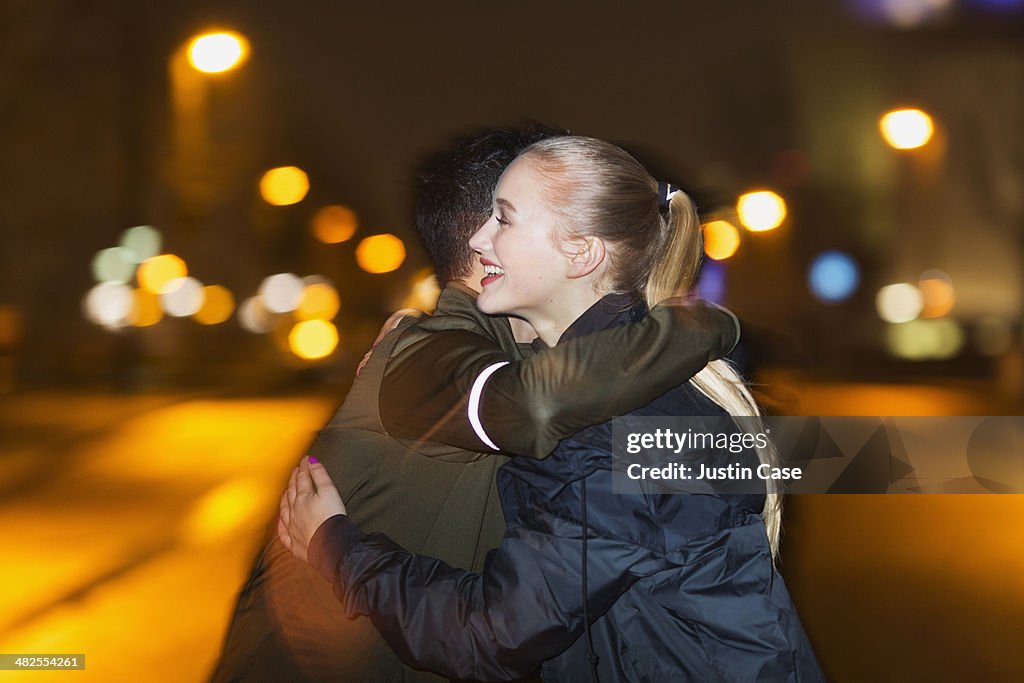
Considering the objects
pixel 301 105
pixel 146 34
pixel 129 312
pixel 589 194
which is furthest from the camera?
pixel 301 105

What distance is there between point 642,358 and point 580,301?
29 cm

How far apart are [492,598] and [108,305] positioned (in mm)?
27544

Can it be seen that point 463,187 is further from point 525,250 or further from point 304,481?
point 304,481

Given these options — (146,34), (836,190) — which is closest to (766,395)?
(146,34)

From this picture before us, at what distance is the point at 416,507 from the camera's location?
2.12 meters

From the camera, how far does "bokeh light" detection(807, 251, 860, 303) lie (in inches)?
1275

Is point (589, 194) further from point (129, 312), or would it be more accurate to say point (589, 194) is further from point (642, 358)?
point (129, 312)

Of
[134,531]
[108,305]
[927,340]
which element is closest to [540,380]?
[134,531]

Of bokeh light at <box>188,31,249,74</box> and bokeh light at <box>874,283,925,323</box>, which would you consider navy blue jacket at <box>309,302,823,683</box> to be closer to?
bokeh light at <box>188,31,249,74</box>

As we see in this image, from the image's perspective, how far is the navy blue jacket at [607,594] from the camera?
1785mm

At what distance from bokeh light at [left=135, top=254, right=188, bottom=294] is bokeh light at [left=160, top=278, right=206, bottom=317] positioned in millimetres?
271

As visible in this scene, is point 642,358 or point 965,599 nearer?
point 642,358

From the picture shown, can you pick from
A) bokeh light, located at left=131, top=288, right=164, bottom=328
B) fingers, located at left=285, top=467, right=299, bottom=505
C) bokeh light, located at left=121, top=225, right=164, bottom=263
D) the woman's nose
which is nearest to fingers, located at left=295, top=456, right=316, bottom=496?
fingers, located at left=285, top=467, right=299, bottom=505

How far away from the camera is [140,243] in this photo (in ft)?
92.5
